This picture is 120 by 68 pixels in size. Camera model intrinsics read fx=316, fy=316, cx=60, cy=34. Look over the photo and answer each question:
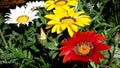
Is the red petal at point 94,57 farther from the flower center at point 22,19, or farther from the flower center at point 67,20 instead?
the flower center at point 22,19

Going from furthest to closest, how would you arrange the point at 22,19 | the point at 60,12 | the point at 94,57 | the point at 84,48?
the point at 22,19 < the point at 60,12 < the point at 84,48 < the point at 94,57

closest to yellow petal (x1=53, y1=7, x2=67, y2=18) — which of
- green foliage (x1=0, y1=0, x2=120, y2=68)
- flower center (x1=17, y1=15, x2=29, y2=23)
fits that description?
green foliage (x1=0, y1=0, x2=120, y2=68)

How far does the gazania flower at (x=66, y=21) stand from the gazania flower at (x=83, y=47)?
0.38 feet

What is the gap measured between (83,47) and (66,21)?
0.75ft

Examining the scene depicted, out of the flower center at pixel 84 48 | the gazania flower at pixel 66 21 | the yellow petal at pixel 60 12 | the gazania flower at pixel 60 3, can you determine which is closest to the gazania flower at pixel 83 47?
the flower center at pixel 84 48

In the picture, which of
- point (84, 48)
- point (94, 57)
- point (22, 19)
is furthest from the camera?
point (22, 19)

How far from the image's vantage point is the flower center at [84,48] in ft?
4.75

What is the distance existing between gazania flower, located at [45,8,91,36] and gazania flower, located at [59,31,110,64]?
0.12m

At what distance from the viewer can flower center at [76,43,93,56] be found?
1449mm

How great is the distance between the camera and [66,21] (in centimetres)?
167

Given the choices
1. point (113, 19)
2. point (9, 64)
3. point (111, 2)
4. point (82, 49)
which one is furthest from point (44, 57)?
point (111, 2)

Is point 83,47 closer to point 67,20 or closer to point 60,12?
point 67,20

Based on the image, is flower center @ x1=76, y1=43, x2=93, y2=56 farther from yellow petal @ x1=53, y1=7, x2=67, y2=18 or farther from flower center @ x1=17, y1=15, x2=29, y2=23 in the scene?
flower center @ x1=17, y1=15, x2=29, y2=23

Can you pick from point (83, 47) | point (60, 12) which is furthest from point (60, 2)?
point (83, 47)
